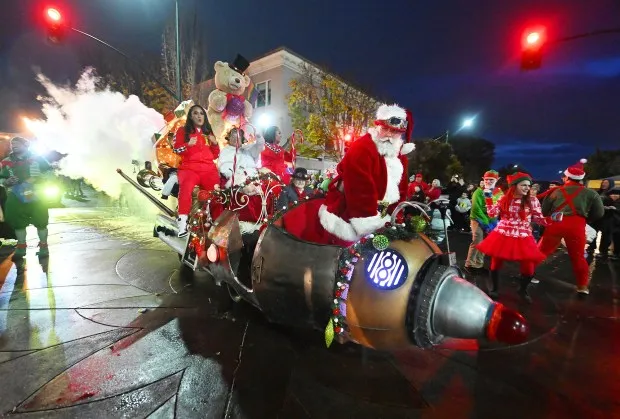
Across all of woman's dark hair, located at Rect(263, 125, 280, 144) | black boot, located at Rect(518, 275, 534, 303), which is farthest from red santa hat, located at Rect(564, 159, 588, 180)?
woman's dark hair, located at Rect(263, 125, 280, 144)

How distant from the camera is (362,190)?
230cm

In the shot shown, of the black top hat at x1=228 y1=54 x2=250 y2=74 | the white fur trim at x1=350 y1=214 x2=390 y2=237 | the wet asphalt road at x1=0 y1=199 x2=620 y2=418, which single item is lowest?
the wet asphalt road at x1=0 y1=199 x2=620 y2=418

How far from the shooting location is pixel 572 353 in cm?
306

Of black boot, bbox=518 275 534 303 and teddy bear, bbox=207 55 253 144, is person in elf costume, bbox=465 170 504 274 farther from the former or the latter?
teddy bear, bbox=207 55 253 144

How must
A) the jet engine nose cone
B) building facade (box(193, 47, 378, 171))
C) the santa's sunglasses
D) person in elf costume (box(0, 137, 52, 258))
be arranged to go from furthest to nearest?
building facade (box(193, 47, 378, 171)), person in elf costume (box(0, 137, 52, 258)), the santa's sunglasses, the jet engine nose cone

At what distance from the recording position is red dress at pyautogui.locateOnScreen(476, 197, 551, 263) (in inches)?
170

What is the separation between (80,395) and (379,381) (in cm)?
218

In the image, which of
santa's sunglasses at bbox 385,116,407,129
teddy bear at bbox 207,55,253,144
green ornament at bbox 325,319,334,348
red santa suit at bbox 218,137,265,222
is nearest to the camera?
green ornament at bbox 325,319,334,348

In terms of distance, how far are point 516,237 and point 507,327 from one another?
3.07 m

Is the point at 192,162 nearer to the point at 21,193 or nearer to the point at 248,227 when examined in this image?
the point at 248,227

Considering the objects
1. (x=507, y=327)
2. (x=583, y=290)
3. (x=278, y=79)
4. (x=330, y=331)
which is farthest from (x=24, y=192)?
(x=278, y=79)

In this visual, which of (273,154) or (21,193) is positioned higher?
(273,154)

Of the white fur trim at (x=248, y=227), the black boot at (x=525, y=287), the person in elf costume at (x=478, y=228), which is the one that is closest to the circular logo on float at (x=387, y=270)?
the white fur trim at (x=248, y=227)

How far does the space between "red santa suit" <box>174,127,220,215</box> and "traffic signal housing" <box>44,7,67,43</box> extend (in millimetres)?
7182
